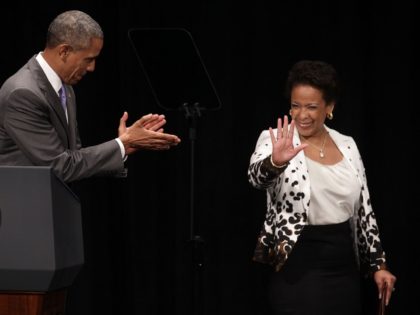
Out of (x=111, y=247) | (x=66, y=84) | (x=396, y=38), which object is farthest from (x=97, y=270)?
(x=396, y=38)

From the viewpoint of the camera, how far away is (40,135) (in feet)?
8.68

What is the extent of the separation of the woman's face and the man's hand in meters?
0.63

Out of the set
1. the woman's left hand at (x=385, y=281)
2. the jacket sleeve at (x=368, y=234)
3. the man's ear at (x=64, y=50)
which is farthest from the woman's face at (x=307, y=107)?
the man's ear at (x=64, y=50)

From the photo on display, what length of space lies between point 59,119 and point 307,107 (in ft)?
3.35

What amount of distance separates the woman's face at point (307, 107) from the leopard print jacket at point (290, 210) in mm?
53

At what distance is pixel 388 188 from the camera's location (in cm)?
397

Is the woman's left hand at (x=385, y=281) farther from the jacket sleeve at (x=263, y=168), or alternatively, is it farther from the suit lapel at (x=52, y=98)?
the suit lapel at (x=52, y=98)

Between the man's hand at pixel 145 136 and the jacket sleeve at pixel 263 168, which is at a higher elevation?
the man's hand at pixel 145 136

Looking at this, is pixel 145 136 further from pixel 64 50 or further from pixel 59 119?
pixel 64 50

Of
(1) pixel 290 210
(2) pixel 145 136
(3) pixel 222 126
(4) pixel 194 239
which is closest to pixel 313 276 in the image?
(1) pixel 290 210

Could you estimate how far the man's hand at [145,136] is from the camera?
279cm

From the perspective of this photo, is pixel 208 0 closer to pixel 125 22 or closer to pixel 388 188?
pixel 125 22

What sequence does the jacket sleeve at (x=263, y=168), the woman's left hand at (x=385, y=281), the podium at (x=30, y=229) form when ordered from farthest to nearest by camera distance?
1. the woman's left hand at (x=385, y=281)
2. the jacket sleeve at (x=263, y=168)
3. the podium at (x=30, y=229)

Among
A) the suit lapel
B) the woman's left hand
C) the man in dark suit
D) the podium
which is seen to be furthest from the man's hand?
the woman's left hand
